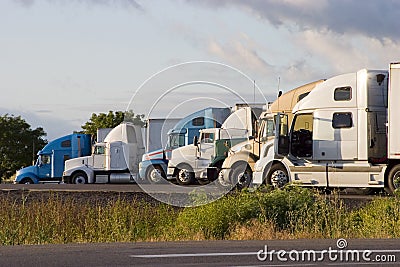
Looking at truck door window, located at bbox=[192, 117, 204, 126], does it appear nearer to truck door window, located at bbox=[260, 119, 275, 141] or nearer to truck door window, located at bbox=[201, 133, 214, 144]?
truck door window, located at bbox=[201, 133, 214, 144]

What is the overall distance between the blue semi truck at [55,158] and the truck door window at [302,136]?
2375 centimetres

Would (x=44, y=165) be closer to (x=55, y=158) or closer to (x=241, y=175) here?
(x=55, y=158)

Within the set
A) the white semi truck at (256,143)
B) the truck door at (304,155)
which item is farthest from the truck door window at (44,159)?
the truck door at (304,155)

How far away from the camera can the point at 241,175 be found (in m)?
30.6

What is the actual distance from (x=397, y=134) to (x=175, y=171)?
30.3 feet

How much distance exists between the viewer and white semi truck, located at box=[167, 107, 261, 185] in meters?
29.5

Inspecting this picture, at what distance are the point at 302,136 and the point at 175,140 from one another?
210 inches

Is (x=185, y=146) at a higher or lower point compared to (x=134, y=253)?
higher

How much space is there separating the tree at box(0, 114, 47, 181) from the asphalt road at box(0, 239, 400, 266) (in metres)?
72.1

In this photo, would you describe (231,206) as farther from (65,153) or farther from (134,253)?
(65,153)

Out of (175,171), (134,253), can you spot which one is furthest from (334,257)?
(175,171)

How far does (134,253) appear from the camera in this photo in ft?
39.3

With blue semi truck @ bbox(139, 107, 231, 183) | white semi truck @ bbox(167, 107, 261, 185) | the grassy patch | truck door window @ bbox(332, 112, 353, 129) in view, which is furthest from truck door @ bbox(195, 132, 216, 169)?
the grassy patch

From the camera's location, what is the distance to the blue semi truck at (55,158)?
5181 centimetres
